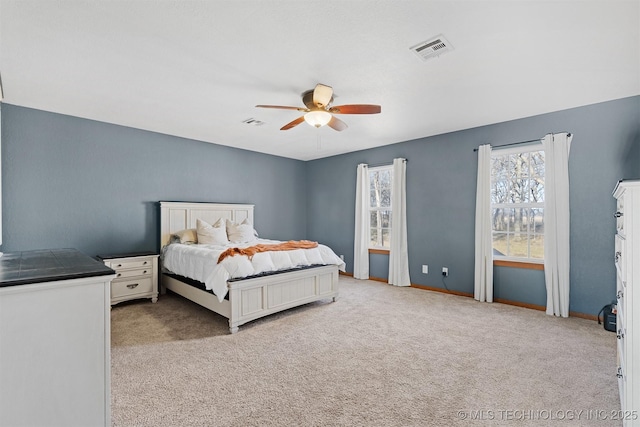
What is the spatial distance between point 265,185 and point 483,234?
398cm

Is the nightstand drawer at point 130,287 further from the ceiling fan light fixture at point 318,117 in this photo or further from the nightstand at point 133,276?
the ceiling fan light fixture at point 318,117

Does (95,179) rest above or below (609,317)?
above

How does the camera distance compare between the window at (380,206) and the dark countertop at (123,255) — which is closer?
the dark countertop at (123,255)

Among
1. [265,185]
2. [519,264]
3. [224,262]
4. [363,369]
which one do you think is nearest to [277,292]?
[224,262]

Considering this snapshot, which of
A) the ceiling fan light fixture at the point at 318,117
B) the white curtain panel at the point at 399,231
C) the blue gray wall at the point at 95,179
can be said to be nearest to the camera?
the ceiling fan light fixture at the point at 318,117

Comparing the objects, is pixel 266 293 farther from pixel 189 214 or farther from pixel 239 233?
pixel 189 214

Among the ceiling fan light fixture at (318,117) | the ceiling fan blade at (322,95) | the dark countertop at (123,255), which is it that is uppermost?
the ceiling fan blade at (322,95)

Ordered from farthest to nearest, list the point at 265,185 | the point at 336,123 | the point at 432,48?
1. the point at 265,185
2. the point at 336,123
3. the point at 432,48

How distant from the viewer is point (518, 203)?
3988 millimetres

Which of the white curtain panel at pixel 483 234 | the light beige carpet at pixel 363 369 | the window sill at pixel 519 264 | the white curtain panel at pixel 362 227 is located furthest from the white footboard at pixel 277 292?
the window sill at pixel 519 264

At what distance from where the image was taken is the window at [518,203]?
12.6ft

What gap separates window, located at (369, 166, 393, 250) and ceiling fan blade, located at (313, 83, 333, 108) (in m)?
2.78

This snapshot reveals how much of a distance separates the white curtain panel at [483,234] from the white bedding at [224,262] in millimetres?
1922

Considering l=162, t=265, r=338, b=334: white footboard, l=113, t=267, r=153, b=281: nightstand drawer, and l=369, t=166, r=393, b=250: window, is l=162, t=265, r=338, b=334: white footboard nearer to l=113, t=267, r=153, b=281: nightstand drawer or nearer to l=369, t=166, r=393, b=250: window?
l=113, t=267, r=153, b=281: nightstand drawer
